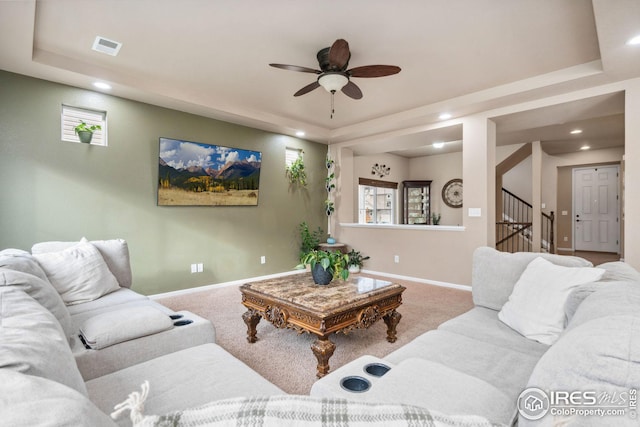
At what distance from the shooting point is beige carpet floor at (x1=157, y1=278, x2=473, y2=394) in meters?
2.25

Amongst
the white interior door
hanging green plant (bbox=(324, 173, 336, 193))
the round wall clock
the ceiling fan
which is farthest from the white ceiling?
the white interior door

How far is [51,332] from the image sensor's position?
2.73 ft

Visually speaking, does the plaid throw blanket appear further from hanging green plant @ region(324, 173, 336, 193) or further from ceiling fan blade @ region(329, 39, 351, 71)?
hanging green plant @ region(324, 173, 336, 193)

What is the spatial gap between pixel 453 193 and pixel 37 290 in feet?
27.2

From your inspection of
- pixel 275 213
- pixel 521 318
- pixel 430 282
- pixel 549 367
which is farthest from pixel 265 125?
pixel 549 367

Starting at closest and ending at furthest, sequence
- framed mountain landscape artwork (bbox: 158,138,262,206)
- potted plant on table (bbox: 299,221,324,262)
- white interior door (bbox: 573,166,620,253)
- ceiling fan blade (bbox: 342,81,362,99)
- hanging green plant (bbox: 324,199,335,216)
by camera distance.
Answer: ceiling fan blade (bbox: 342,81,362,99) < framed mountain landscape artwork (bbox: 158,138,262,206) < potted plant on table (bbox: 299,221,324,262) < hanging green plant (bbox: 324,199,335,216) < white interior door (bbox: 573,166,620,253)

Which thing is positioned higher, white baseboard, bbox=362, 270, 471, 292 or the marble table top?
the marble table top

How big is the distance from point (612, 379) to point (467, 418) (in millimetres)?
423

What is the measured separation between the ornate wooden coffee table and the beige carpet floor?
0.15 metres

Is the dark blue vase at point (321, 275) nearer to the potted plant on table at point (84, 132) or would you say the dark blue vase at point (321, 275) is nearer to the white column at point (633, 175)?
the potted plant on table at point (84, 132)

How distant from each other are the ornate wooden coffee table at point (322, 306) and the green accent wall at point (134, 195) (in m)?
1.97

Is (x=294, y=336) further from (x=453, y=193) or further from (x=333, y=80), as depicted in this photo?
(x=453, y=193)

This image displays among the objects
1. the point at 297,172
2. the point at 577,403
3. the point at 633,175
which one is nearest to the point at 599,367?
the point at 577,403

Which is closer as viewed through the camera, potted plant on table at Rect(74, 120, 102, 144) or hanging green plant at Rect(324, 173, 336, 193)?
potted plant on table at Rect(74, 120, 102, 144)
